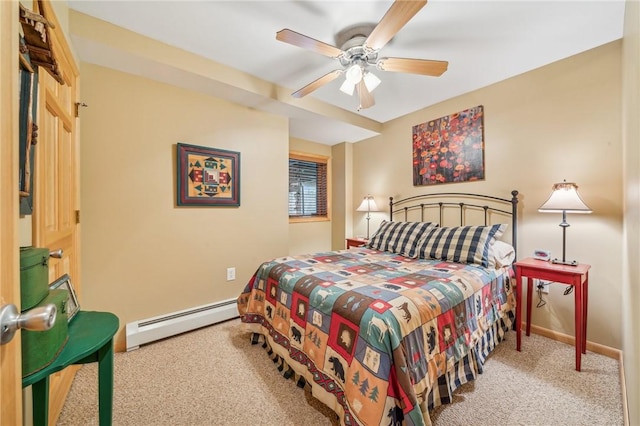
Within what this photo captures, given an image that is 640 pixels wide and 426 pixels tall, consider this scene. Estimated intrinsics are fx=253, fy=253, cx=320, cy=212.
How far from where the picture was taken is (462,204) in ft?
9.55

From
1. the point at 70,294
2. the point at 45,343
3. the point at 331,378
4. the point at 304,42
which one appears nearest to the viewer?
the point at 45,343

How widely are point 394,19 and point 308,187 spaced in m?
3.02

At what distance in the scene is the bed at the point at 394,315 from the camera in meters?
1.16

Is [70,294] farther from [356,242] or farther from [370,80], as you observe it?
[356,242]

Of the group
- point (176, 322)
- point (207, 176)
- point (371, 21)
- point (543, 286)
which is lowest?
point (176, 322)

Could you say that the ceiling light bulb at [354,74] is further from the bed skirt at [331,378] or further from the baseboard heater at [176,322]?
the baseboard heater at [176,322]

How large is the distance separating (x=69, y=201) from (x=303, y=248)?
287 centimetres

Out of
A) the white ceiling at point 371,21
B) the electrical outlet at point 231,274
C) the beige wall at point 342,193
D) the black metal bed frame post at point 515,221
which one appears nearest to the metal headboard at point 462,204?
the black metal bed frame post at point 515,221

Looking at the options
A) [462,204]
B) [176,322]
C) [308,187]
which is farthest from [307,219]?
[176,322]

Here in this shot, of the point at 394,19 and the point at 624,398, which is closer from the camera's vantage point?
the point at 394,19

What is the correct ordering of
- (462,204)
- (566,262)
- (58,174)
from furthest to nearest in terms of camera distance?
(462,204) < (566,262) < (58,174)

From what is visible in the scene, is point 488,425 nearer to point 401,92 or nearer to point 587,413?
point 587,413

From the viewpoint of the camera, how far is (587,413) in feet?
4.75

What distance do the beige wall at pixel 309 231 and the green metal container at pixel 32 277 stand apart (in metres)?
3.18
